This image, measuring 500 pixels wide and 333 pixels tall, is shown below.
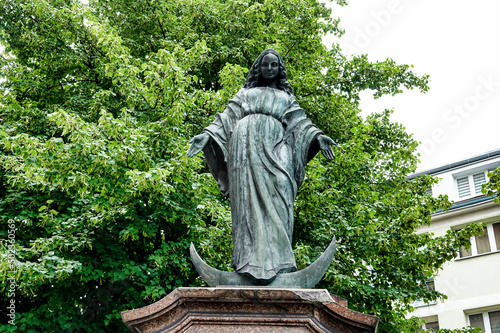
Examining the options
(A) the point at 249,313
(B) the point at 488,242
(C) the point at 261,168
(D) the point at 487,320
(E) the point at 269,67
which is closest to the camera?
(A) the point at 249,313

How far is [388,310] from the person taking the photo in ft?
39.5

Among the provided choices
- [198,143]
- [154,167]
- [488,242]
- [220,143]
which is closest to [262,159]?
[220,143]

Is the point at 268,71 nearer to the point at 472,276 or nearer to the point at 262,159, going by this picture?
the point at 262,159

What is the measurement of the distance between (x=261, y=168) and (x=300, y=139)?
22.2 inches

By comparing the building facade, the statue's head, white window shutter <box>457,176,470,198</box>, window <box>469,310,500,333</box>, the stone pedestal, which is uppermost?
white window shutter <box>457,176,470,198</box>

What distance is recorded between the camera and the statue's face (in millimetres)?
6121

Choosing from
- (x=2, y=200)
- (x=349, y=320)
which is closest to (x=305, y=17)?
(x=2, y=200)

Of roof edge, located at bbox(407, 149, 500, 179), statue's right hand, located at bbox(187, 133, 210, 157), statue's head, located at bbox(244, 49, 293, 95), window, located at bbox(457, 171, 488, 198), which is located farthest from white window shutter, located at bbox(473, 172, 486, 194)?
statue's right hand, located at bbox(187, 133, 210, 157)

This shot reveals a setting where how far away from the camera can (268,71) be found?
6117mm

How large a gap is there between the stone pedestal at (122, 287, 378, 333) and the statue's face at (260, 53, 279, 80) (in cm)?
243

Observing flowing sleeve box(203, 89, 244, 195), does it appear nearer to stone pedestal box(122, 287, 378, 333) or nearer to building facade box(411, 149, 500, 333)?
stone pedestal box(122, 287, 378, 333)

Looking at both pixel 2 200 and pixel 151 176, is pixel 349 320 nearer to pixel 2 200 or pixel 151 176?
pixel 151 176

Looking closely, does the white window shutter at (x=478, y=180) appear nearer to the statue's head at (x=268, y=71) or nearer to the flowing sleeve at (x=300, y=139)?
the statue's head at (x=268, y=71)

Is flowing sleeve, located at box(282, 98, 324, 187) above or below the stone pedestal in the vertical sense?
above
